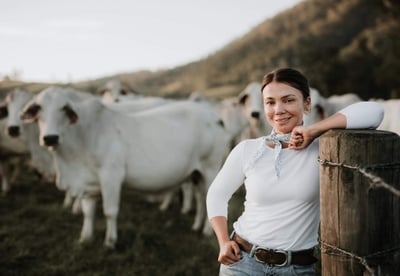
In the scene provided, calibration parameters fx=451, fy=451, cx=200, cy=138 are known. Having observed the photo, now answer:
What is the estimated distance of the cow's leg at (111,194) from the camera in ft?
17.4

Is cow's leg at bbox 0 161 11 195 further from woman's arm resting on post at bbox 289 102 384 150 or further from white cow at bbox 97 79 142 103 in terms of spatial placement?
woman's arm resting on post at bbox 289 102 384 150

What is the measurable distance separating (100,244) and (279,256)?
405cm

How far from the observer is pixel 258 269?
1.92 metres

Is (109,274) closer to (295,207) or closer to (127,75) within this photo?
(295,207)

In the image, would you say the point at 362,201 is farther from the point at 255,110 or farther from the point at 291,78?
the point at 255,110

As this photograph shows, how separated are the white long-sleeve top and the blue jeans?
79mm

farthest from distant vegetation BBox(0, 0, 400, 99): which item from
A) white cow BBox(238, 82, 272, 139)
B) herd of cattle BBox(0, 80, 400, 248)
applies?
herd of cattle BBox(0, 80, 400, 248)

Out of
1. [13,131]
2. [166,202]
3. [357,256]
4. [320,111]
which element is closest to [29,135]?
[13,131]

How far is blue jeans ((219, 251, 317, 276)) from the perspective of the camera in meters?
1.89

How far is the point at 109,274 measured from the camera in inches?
183

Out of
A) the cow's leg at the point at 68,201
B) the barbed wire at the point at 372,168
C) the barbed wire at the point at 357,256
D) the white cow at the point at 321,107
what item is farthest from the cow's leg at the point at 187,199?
the barbed wire at the point at 372,168

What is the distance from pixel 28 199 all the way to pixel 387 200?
7.28m

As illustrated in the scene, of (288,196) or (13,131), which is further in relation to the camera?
(13,131)

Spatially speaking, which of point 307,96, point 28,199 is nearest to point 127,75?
point 28,199
